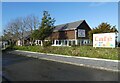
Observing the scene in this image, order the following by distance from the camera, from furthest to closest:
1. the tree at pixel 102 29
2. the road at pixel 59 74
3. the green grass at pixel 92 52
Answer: the tree at pixel 102 29, the green grass at pixel 92 52, the road at pixel 59 74

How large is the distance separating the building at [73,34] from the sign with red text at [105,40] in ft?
65.4

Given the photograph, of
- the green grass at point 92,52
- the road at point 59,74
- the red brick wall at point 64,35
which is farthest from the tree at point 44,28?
the road at point 59,74

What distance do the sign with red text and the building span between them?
785 inches

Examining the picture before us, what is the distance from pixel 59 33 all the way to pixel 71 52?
2828 centimetres

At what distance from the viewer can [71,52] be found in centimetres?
2958

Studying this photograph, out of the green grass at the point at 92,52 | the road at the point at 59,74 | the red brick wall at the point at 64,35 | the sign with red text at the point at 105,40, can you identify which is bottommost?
the road at the point at 59,74

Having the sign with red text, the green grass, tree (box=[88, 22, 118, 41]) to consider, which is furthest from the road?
tree (box=[88, 22, 118, 41])

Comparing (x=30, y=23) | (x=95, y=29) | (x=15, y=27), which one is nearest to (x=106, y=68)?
(x=95, y=29)

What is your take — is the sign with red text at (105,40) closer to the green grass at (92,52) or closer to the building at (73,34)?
the green grass at (92,52)

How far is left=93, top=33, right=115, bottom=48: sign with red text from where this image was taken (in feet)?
93.7

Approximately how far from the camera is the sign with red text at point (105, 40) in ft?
93.7

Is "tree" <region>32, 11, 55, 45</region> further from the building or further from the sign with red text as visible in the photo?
the sign with red text

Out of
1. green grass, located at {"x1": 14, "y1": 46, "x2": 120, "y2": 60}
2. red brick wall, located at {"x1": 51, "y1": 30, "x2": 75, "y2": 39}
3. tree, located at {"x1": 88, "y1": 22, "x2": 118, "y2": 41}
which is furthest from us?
red brick wall, located at {"x1": 51, "y1": 30, "x2": 75, "y2": 39}

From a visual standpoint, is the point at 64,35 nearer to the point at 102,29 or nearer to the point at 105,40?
the point at 102,29
